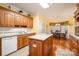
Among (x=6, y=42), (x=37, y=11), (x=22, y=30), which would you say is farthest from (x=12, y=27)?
(x=37, y=11)

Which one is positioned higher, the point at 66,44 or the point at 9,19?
the point at 9,19

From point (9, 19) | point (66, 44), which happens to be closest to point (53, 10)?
point (66, 44)

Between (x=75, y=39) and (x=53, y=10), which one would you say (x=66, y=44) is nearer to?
(x=75, y=39)

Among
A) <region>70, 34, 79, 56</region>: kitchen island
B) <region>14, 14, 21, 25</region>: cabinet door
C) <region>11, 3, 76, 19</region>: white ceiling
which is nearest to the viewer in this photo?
<region>11, 3, 76, 19</region>: white ceiling

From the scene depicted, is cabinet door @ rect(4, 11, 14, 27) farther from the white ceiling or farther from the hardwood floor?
the hardwood floor

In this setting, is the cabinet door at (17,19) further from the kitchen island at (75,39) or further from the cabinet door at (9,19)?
the kitchen island at (75,39)

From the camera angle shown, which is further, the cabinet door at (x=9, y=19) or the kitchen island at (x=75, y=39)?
the cabinet door at (x=9, y=19)

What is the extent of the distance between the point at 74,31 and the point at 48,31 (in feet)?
1.31

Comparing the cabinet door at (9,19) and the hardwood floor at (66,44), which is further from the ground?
the cabinet door at (9,19)

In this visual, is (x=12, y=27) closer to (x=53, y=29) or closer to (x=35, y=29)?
(x=35, y=29)

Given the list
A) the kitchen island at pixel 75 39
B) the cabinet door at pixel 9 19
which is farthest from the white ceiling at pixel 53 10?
the cabinet door at pixel 9 19

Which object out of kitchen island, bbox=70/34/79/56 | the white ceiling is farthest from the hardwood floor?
the white ceiling

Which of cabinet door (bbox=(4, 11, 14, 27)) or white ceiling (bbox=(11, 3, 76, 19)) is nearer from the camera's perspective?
white ceiling (bbox=(11, 3, 76, 19))

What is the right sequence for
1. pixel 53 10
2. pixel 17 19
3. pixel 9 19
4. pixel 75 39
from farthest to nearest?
pixel 17 19 → pixel 9 19 → pixel 75 39 → pixel 53 10
